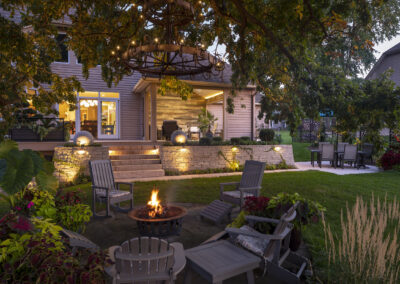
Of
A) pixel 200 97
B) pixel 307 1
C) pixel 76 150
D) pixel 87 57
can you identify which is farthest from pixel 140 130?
pixel 307 1

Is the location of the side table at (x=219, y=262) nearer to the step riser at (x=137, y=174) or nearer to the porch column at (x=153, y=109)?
the step riser at (x=137, y=174)

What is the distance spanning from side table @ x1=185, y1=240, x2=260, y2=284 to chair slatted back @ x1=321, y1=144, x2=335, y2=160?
35.7 feet

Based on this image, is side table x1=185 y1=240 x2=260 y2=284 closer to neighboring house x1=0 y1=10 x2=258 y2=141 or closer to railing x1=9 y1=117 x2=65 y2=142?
railing x1=9 y1=117 x2=65 y2=142

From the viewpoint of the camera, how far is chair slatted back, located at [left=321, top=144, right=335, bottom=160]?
1224 cm

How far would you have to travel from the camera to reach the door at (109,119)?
14602 mm

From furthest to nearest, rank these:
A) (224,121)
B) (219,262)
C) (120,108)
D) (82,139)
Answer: (120,108), (224,121), (82,139), (219,262)

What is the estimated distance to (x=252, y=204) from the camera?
141 inches

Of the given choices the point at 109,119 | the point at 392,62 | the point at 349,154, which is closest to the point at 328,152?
the point at 349,154

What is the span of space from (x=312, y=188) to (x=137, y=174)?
20.2 ft

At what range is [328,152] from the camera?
40.5 ft

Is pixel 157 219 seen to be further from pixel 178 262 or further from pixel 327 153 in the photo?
pixel 327 153

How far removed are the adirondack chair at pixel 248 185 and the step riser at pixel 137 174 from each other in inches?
193

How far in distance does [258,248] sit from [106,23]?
5306 millimetres

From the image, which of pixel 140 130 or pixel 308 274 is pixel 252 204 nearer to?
pixel 308 274
